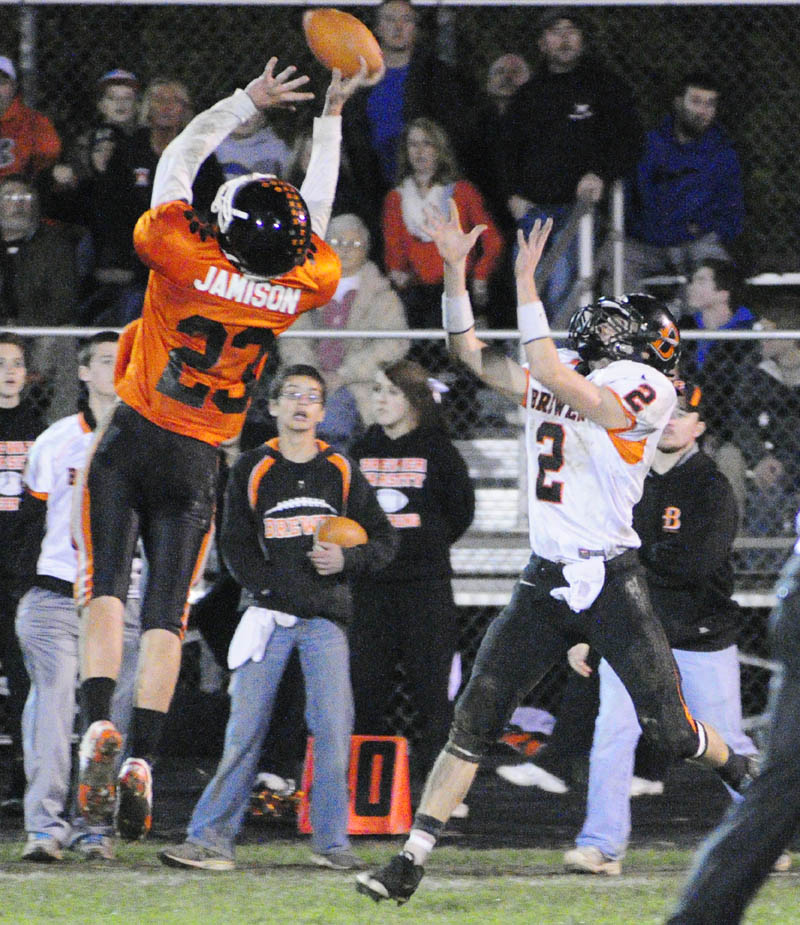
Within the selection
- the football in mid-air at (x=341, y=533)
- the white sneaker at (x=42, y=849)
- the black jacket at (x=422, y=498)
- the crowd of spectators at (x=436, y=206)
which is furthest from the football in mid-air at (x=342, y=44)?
the white sneaker at (x=42, y=849)

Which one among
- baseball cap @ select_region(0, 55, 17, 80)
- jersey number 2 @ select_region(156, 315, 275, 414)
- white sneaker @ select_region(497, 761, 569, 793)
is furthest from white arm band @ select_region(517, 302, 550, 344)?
baseball cap @ select_region(0, 55, 17, 80)

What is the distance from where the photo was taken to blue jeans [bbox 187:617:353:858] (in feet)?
22.4

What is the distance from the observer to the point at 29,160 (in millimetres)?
10461

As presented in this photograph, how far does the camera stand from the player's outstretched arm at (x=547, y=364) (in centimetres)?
577

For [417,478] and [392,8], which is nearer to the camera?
[417,478]

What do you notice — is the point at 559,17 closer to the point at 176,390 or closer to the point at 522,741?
the point at 522,741

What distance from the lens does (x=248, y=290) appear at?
18.6 ft

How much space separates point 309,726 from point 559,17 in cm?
519

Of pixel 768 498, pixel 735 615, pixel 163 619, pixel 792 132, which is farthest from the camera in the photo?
pixel 792 132

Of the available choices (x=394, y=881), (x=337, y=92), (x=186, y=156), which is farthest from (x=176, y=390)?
(x=394, y=881)

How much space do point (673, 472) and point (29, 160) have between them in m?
5.10

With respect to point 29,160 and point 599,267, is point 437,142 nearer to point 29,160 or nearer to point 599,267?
point 599,267

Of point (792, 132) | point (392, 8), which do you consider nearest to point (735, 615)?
point (392, 8)

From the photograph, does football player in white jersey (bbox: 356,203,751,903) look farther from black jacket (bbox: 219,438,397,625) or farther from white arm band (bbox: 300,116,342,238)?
black jacket (bbox: 219,438,397,625)
